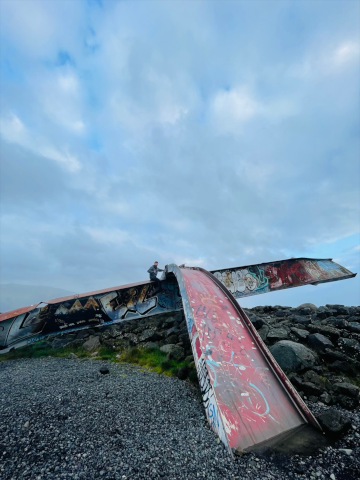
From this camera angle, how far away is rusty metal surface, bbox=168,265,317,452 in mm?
4266

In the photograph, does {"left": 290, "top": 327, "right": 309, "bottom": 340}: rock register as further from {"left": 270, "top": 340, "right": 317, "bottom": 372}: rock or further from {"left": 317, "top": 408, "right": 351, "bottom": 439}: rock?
{"left": 317, "top": 408, "right": 351, "bottom": 439}: rock

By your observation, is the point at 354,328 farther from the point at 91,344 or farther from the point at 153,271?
the point at 91,344

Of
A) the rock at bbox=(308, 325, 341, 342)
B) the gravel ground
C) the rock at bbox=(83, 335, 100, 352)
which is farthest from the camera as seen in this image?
the rock at bbox=(83, 335, 100, 352)

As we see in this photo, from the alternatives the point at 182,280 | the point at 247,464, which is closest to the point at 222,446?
the point at 247,464

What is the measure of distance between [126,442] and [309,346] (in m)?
5.67

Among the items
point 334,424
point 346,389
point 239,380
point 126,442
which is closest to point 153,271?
point 239,380

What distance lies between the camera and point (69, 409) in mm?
4875

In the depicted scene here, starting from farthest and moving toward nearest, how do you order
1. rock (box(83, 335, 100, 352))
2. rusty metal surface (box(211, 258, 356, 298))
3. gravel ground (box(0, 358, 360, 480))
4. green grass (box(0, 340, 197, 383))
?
1. rusty metal surface (box(211, 258, 356, 298))
2. rock (box(83, 335, 100, 352))
3. green grass (box(0, 340, 197, 383))
4. gravel ground (box(0, 358, 360, 480))

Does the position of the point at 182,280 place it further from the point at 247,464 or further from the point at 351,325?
the point at 351,325

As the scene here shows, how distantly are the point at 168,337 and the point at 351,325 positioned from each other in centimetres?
696

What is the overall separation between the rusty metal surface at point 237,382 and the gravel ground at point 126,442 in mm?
416

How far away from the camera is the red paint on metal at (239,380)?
14.0ft

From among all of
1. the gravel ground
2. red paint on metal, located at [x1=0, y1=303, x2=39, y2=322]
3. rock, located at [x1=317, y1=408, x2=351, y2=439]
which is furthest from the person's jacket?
rock, located at [x1=317, y1=408, x2=351, y2=439]

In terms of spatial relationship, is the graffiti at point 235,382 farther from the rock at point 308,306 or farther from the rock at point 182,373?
the rock at point 308,306
